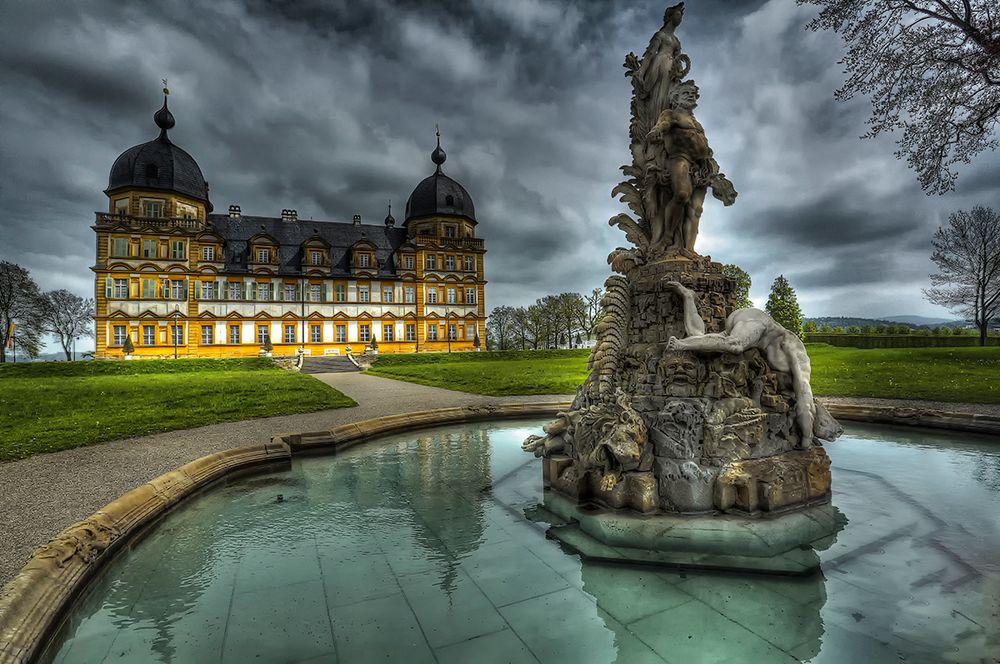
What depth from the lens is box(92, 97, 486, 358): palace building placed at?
44094 millimetres

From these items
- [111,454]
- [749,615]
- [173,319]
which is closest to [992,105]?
[749,615]

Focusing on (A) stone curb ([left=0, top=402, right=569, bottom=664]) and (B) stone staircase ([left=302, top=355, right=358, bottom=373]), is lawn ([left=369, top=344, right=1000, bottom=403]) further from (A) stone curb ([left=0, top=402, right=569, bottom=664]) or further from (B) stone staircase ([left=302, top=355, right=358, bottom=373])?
(B) stone staircase ([left=302, top=355, right=358, bottom=373])

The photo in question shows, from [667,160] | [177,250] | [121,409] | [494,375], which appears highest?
[177,250]

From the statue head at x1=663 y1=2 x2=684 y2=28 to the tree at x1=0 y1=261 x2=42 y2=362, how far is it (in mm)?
54293

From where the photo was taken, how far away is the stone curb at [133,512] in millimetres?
2855

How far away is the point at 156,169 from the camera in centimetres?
4553

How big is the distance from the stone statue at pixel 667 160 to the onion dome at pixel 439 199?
50.9 meters

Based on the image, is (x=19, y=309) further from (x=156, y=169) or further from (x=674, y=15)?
(x=674, y=15)

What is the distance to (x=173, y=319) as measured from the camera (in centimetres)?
4516

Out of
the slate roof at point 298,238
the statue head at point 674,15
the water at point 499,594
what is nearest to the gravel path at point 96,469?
the water at point 499,594

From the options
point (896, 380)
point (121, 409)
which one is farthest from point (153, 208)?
point (896, 380)

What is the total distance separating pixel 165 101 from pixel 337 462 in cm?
5946

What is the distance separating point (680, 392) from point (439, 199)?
54566mm

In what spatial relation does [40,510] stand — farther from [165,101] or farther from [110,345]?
[165,101]
